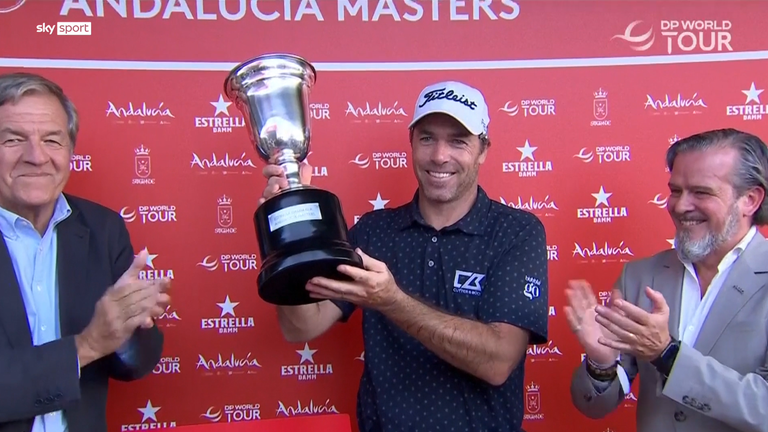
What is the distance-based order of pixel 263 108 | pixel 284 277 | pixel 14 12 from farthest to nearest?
pixel 14 12 → pixel 263 108 → pixel 284 277

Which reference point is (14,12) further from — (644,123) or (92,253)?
(644,123)

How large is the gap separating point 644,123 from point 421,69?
100cm

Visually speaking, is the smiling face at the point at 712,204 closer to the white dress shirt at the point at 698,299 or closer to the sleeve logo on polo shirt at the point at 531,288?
the white dress shirt at the point at 698,299

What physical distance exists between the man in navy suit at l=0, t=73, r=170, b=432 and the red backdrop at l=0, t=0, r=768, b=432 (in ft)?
1.97

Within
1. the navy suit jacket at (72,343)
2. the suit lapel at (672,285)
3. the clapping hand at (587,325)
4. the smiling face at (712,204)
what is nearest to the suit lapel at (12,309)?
the navy suit jacket at (72,343)

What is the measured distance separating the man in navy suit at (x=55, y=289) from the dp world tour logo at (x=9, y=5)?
0.85m

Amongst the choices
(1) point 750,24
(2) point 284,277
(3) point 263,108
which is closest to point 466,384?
(2) point 284,277

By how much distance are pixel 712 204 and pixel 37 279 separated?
2.06 meters

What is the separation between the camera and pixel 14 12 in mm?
2490

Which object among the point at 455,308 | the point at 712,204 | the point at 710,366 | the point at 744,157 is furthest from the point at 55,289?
the point at 744,157

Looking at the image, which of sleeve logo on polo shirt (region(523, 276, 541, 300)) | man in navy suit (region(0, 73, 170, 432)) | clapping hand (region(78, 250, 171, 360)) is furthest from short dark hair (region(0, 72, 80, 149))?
sleeve logo on polo shirt (region(523, 276, 541, 300))

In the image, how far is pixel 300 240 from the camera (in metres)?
1.59

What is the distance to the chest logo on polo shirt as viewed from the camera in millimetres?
1999

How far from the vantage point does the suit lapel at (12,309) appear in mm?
1720
